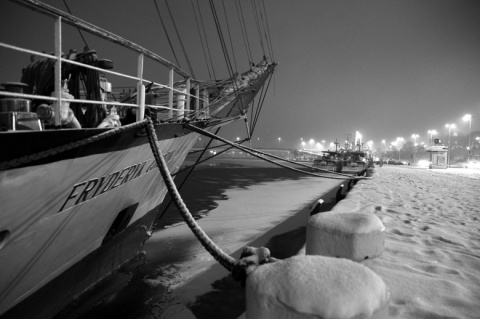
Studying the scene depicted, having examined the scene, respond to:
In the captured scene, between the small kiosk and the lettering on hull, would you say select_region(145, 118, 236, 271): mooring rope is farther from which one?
the small kiosk

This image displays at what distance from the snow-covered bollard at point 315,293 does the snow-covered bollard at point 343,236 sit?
1340mm

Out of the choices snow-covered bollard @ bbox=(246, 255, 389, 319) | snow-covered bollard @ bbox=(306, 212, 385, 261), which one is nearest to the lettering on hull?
snow-covered bollard @ bbox=(246, 255, 389, 319)

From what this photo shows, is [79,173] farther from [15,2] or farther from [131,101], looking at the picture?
[131,101]

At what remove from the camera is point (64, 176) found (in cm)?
313

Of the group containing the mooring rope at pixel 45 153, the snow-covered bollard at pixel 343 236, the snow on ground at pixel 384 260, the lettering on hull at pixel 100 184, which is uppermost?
the mooring rope at pixel 45 153

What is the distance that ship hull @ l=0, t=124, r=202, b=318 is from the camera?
284 centimetres

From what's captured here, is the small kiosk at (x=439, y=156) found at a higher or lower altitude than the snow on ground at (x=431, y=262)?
higher

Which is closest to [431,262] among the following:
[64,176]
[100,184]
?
[100,184]

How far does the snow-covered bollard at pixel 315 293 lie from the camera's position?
61.3 inches

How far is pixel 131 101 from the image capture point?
19.5 feet

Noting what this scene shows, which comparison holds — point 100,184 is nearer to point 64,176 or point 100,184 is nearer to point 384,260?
point 64,176

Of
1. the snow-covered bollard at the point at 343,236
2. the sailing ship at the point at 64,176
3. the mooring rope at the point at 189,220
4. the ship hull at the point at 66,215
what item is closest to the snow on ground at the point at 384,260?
the snow-covered bollard at the point at 343,236

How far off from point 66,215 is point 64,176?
0.60 m

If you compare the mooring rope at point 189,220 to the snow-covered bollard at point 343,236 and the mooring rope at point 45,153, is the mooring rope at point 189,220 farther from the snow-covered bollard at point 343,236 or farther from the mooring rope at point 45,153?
the snow-covered bollard at point 343,236
